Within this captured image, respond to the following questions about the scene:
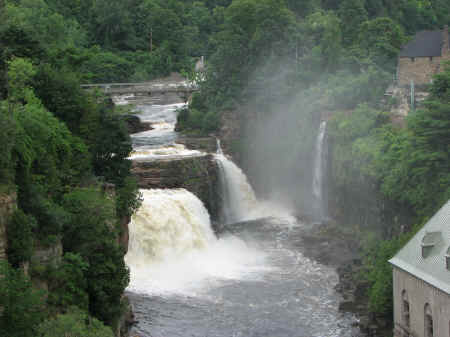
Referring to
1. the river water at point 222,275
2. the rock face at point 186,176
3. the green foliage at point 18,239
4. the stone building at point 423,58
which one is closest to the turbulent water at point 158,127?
the river water at point 222,275

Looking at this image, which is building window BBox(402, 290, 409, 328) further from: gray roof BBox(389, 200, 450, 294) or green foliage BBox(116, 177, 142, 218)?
green foliage BBox(116, 177, 142, 218)

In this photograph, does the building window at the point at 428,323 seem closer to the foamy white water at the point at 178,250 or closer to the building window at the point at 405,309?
the building window at the point at 405,309

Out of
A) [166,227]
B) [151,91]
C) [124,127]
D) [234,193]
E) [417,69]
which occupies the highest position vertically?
[417,69]

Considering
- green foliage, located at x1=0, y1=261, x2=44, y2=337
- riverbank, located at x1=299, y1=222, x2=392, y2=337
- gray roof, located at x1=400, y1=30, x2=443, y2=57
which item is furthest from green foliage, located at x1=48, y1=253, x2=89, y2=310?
gray roof, located at x1=400, y1=30, x2=443, y2=57

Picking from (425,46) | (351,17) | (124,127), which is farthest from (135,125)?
(351,17)

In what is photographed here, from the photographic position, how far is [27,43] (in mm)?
47469

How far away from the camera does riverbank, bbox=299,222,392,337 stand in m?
41.5

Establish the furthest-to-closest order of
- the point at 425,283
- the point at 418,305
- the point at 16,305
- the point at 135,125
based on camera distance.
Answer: the point at 135,125, the point at 418,305, the point at 425,283, the point at 16,305

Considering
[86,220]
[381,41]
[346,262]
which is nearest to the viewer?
[86,220]

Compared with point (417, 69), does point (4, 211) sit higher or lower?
lower

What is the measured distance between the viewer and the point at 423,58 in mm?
78562

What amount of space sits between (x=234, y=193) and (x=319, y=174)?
293 inches

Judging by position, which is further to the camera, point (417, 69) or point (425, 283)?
point (417, 69)

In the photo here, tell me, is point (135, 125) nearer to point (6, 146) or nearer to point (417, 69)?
point (417, 69)
